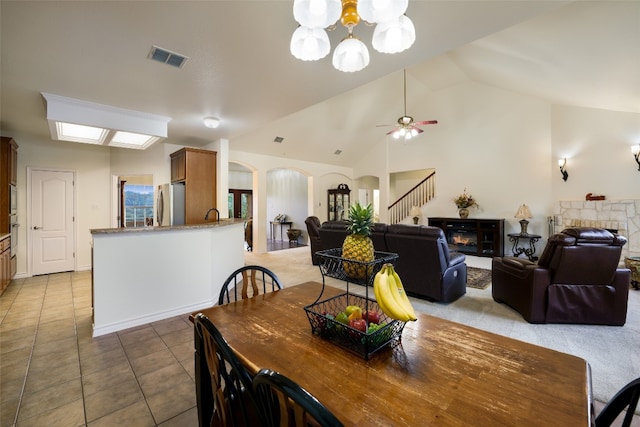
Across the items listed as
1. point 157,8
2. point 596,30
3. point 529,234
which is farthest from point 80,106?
point 529,234

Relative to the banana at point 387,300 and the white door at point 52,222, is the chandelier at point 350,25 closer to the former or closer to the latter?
the banana at point 387,300

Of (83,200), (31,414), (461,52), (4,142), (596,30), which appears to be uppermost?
(461,52)

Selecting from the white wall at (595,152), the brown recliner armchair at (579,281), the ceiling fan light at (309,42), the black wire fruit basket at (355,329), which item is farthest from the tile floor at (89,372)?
the white wall at (595,152)

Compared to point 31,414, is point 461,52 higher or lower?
higher

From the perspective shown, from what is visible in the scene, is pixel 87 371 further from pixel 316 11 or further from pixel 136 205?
pixel 136 205

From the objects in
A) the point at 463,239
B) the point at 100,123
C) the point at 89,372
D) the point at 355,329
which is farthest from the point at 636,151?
the point at 100,123

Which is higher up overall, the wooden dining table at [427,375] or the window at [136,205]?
the window at [136,205]

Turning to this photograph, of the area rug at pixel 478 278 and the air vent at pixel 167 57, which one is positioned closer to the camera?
the air vent at pixel 167 57

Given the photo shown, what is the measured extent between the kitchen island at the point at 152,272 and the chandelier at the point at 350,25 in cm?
259

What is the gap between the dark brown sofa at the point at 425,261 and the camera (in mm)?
3418

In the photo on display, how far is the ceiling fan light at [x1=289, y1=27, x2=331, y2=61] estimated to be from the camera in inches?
55.9

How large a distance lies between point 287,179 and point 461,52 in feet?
22.3

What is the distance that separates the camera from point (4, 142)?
420 centimetres

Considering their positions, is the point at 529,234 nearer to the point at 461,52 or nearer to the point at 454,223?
the point at 454,223
